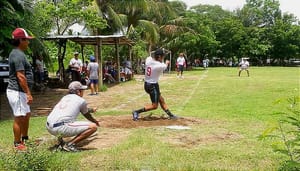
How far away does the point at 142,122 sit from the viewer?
8.92 metres

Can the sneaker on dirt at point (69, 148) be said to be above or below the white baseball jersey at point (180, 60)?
below

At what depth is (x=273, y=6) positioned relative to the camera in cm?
6919

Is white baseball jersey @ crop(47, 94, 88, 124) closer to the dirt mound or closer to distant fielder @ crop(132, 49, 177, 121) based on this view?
the dirt mound

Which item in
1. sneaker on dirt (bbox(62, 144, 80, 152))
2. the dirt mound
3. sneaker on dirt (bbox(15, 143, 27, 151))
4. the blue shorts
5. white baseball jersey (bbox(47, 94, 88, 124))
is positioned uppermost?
white baseball jersey (bbox(47, 94, 88, 124))

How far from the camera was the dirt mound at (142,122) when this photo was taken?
8602 mm

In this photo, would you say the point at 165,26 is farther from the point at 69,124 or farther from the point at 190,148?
the point at 69,124

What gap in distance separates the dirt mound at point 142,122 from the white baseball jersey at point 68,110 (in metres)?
2.26

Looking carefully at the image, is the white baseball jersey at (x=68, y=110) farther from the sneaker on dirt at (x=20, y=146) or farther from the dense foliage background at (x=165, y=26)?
the dense foliage background at (x=165, y=26)

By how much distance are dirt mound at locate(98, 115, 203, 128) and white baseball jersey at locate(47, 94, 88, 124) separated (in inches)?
88.9

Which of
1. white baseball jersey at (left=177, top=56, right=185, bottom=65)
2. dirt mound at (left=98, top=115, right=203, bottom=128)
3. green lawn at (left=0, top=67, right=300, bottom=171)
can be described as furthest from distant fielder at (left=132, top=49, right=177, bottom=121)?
white baseball jersey at (left=177, top=56, right=185, bottom=65)

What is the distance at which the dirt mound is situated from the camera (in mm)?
8602

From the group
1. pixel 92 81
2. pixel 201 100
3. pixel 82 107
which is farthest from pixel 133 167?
pixel 92 81

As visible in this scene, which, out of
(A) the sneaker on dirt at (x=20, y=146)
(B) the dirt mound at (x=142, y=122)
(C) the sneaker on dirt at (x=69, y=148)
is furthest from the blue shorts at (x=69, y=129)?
(B) the dirt mound at (x=142, y=122)

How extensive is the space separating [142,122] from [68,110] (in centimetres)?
300
